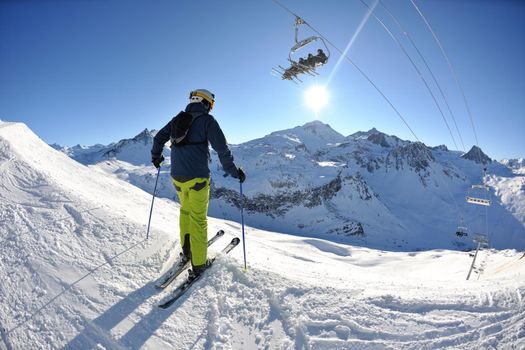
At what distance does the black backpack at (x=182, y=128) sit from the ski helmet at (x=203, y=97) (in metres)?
0.33

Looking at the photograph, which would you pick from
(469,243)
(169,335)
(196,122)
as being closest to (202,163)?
(196,122)

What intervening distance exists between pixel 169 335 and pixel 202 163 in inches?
94.1

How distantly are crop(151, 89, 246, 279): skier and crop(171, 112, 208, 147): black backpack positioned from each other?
16 mm

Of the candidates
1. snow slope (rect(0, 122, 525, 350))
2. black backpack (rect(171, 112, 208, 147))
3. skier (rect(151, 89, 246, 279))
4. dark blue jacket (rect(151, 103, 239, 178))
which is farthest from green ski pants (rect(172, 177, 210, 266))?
black backpack (rect(171, 112, 208, 147))

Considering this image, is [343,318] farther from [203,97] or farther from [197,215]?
[203,97]

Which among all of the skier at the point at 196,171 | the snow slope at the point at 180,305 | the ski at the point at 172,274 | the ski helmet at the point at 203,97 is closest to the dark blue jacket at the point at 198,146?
the skier at the point at 196,171

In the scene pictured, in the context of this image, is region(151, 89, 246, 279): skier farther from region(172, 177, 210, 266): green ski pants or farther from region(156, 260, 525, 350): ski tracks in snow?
region(156, 260, 525, 350): ski tracks in snow

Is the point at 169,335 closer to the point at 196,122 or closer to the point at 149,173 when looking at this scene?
the point at 196,122

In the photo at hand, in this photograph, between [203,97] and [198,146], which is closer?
[198,146]

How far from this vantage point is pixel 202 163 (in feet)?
15.2

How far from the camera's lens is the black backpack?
15.0ft

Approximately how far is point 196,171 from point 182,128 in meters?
0.71

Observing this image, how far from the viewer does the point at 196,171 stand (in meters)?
4.53

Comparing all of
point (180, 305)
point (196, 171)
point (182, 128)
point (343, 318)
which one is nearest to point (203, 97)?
point (182, 128)
